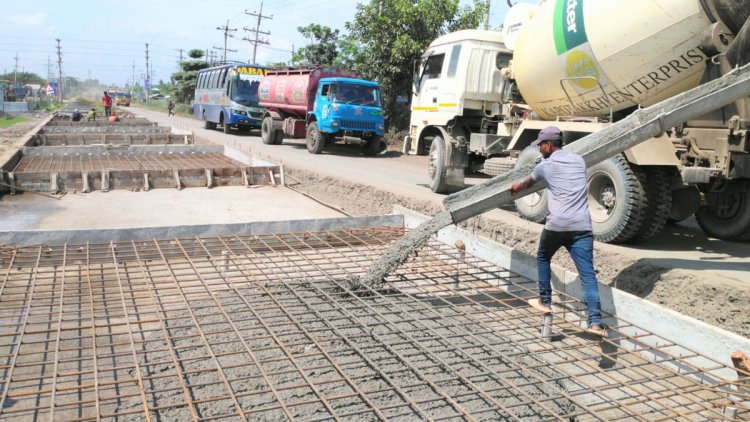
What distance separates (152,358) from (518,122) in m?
6.64

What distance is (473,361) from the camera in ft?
12.0

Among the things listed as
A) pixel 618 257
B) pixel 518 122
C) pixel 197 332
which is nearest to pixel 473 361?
pixel 197 332

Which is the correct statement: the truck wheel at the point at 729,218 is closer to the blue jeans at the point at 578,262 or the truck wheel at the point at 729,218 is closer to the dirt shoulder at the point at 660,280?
the dirt shoulder at the point at 660,280

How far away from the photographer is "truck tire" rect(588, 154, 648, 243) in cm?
605

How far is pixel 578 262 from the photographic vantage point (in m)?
4.25

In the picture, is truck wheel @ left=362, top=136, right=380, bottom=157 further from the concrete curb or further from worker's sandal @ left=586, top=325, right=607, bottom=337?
worker's sandal @ left=586, top=325, right=607, bottom=337

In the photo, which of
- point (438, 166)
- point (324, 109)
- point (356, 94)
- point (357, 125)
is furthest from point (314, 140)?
point (438, 166)

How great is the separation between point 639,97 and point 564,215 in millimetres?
2840

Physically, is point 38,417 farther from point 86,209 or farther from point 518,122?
point 518,122

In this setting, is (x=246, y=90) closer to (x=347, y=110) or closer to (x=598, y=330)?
(x=347, y=110)

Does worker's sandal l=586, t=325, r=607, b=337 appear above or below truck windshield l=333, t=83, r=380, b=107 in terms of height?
below

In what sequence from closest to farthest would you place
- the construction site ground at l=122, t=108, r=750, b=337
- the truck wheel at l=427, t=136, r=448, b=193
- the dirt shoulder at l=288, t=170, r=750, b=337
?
the dirt shoulder at l=288, t=170, r=750, b=337, the construction site ground at l=122, t=108, r=750, b=337, the truck wheel at l=427, t=136, r=448, b=193

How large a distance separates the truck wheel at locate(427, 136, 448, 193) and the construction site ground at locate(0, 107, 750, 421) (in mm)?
2370

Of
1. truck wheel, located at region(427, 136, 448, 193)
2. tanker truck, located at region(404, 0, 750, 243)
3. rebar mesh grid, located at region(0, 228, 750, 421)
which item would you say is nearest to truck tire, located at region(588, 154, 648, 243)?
tanker truck, located at region(404, 0, 750, 243)
